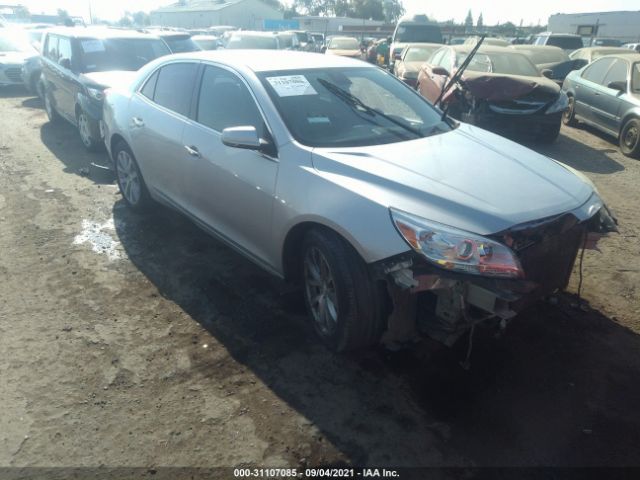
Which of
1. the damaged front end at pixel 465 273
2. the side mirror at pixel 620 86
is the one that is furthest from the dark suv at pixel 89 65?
the side mirror at pixel 620 86

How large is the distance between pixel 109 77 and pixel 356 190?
616 cm

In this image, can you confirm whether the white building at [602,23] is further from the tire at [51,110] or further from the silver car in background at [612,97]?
the tire at [51,110]

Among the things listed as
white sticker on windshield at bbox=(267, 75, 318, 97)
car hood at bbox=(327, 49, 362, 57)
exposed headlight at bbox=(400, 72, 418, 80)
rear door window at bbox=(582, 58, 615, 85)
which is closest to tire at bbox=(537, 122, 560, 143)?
rear door window at bbox=(582, 58, 615, 85)

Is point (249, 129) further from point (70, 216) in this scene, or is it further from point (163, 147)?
point (70, 216)

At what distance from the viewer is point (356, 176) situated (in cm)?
298

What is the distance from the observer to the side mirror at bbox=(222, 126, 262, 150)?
3.28 meters

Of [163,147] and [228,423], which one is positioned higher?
[163,147]

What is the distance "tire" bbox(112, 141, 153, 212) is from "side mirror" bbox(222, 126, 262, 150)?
2.09 metres

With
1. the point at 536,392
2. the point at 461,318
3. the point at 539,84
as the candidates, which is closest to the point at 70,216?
the point at 461,318

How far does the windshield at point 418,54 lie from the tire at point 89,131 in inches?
353

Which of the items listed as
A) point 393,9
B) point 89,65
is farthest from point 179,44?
point 393,9

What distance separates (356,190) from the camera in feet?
9.46

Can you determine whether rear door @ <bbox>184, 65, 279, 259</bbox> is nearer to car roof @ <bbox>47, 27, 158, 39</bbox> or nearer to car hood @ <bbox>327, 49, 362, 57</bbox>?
car roof @ <bbox>47, 27, 158, 39</bbox>

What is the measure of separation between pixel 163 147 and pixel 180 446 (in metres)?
2.78
